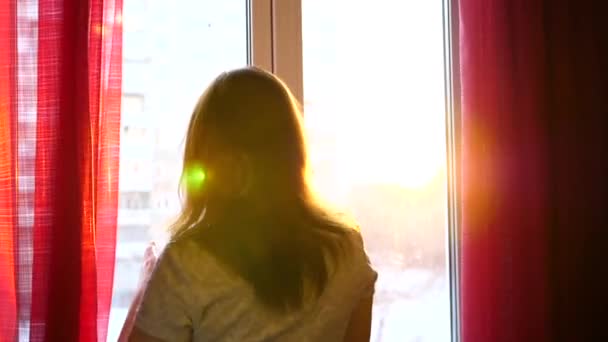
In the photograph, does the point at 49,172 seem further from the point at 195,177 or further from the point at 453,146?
the point at 453,146

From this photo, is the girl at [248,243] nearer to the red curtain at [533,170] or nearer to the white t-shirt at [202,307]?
the white t-shirt at [202,307]

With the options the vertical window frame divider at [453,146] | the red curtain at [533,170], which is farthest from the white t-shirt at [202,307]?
the vertical window frame divider at [453,146]

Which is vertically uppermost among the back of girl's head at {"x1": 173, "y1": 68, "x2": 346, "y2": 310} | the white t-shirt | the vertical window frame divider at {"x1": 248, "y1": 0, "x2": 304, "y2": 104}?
the vertical window frame divider at {"x1": 248, "y1": 0, "x2": 304, "y2": 104}

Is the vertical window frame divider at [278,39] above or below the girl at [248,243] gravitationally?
above

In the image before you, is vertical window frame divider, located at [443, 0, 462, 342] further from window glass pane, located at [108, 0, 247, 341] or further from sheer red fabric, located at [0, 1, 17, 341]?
sheer red fabric, located at [0, 1, 17, 341]

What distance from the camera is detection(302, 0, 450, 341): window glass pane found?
74.9 inches

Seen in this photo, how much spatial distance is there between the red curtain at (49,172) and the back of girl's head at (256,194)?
1.01 ft

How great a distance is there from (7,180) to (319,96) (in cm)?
81

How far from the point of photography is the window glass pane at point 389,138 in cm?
190

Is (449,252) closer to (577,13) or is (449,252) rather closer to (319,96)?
(319,96)

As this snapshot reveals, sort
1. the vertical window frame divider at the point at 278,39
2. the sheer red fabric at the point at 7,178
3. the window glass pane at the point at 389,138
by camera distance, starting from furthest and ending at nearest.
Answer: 1. the window glass pane at the point at 389,138
2. the vertical window frame divider at the point at 278,39
3. the sheer red fabric at the point at 7,178

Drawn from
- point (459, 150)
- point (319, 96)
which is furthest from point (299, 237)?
point (459, 150)

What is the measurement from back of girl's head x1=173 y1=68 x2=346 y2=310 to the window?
55 cm

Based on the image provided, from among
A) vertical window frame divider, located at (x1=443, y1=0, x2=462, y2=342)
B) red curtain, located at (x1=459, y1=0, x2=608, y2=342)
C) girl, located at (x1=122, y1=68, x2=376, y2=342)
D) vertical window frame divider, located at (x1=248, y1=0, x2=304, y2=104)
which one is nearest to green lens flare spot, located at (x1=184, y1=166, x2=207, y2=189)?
girl, located at (x1=122, y1=68, x2=376, y2=342)
